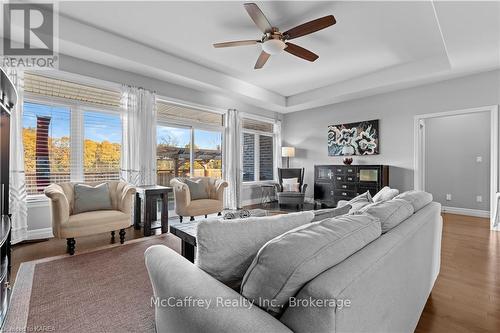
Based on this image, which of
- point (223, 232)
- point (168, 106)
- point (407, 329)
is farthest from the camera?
point (168, 106)

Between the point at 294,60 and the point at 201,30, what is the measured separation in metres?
1.64

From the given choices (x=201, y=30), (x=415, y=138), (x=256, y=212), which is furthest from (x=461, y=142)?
(x=201, y=30)

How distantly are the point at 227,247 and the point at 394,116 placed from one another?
17.2 feet

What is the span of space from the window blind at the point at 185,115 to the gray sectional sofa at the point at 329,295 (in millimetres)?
3886

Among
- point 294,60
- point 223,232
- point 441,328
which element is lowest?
point 441,328

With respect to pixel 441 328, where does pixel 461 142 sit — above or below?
above

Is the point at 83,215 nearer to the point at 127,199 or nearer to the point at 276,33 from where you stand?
the point at 127,199

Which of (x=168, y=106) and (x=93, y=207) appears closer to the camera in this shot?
(x=93, y=207)

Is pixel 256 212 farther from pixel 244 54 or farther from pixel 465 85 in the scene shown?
pixel 465 85

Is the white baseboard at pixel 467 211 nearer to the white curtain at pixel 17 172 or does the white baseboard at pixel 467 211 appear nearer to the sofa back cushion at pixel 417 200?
the sofa back cushion at pixel 417 200

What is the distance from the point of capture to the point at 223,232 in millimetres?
966

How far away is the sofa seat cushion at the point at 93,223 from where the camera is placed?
266cm

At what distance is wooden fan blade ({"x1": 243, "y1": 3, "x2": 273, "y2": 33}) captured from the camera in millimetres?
2291

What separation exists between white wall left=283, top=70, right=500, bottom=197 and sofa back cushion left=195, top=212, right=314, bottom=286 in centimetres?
492
